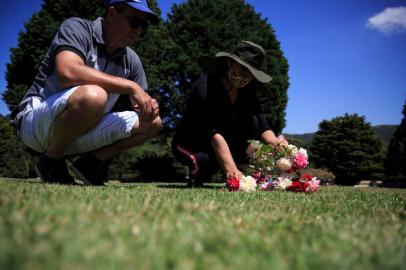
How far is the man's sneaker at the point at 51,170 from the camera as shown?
3770 millimetres

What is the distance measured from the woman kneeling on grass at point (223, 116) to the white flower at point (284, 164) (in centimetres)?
39

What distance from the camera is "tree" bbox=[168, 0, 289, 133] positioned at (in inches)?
773

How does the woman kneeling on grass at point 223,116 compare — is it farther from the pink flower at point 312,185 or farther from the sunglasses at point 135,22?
the sunglasses at point 135,22

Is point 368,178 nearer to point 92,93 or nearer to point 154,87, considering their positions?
point 154,87

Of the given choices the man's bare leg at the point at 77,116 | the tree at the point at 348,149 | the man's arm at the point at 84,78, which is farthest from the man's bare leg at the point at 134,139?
the tree at the point at 348,149

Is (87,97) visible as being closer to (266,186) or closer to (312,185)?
(266,186)

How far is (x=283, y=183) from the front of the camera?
4.50m

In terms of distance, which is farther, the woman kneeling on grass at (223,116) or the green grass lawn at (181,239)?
the woman kneeling on grass at (223,116)

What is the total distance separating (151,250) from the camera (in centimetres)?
106

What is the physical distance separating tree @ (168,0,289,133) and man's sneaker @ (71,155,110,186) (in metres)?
15.5

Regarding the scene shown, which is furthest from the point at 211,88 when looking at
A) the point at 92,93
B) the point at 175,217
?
the point at 175,217

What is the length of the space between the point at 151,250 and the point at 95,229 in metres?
0.34

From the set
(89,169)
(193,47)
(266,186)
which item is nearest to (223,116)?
(266,186)

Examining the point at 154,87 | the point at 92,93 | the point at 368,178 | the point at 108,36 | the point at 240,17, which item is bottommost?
the point at 368,178
